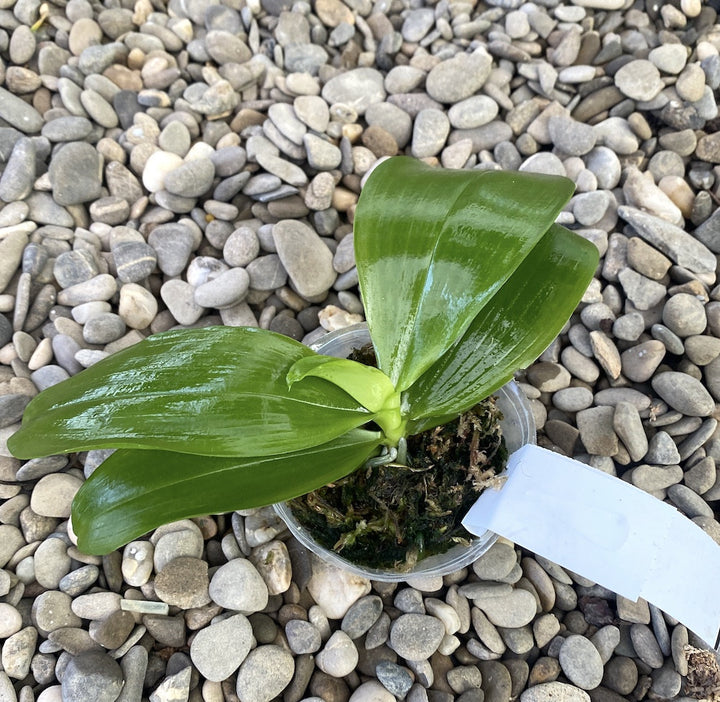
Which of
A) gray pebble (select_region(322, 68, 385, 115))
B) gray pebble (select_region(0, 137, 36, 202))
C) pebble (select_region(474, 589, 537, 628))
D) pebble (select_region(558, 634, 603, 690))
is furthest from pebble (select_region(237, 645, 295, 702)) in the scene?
gray pebble (select_region(322, 68, 385, 115))

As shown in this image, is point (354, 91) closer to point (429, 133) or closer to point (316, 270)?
point (429, 133)

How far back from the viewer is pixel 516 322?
Result: 0.72m

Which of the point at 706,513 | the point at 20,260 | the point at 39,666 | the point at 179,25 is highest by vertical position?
the point at 179,25

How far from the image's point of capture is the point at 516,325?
2.37 ft

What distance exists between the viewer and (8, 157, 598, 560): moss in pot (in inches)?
24.4

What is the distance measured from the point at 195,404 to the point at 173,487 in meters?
0.13

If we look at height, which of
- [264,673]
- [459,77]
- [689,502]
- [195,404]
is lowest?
[264,673]

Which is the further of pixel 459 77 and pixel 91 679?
pixel 459 77

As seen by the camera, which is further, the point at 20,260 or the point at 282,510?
the point at 20,260

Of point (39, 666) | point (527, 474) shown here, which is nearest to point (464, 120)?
point (527, 474)

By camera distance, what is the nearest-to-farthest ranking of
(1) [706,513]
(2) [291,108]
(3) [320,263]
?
(1) [706,513] → (3) [320,263] → (2) [291,108]

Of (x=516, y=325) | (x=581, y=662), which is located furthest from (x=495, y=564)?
(x=516, y=325)

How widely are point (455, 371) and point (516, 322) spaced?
0.30 ft

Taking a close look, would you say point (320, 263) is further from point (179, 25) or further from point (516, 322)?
point (179, 25)
